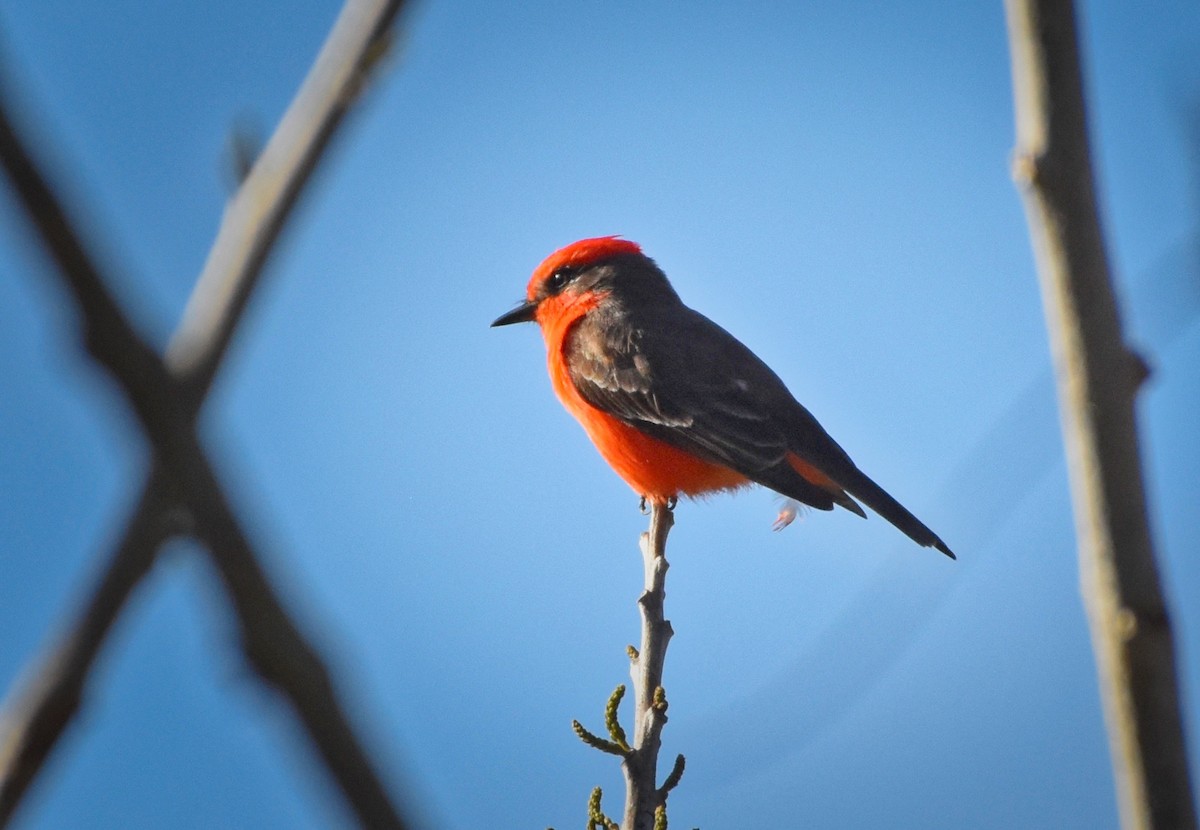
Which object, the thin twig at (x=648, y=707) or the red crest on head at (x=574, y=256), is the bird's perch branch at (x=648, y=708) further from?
the red crest on head at (x=574, y=256)

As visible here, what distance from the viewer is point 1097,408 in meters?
1.07

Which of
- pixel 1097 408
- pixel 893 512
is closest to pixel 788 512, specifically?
pixel 893 512

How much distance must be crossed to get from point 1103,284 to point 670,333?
21.0 feet

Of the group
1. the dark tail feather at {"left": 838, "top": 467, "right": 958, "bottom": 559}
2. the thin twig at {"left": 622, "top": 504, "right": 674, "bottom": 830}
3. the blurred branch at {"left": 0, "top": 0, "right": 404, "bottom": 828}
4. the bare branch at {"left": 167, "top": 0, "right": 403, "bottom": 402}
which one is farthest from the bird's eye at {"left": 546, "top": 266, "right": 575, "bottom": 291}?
the blurred branch at {"left": 0, "top": 0, "right": 404, "bottom": 828}

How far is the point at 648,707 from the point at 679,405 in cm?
328

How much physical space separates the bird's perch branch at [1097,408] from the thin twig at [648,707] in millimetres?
2485

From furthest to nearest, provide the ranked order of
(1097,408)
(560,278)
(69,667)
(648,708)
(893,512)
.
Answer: (560,278), (893,512), (648,708), (1097,408), (69,667)

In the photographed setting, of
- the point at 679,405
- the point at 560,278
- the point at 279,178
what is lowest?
the point at 679,405

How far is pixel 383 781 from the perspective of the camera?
0.82 m

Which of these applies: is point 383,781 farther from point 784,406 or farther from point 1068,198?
point 784,406

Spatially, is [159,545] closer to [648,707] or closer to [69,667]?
[69,667]

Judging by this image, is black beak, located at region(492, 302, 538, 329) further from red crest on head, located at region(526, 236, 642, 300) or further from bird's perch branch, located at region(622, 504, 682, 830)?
bird's perch branch, located at region(622, 504, 682, 830)

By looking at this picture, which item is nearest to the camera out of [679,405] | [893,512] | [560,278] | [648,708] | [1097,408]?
[1097,408]

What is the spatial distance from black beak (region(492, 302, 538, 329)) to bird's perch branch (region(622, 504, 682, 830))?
389 centimetres
